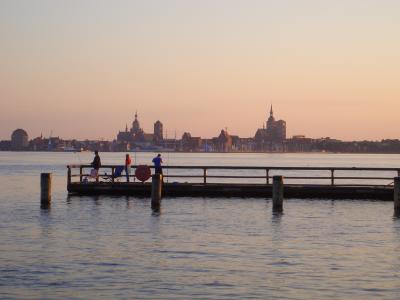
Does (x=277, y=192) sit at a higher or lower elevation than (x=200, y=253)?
higher

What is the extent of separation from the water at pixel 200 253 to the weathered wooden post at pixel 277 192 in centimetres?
50

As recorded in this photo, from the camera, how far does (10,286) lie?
1772 centimetres

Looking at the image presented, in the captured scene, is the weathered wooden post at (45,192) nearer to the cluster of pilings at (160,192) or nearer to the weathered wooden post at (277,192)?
the cluster of pilings at (160,192)

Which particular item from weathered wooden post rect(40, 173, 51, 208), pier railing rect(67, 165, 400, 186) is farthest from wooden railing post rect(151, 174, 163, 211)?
weathered wooden post rect(40, 173, 51, 208)

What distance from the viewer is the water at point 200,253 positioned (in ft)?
58.1

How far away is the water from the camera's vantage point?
58.1 feet

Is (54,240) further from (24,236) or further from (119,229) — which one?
(119,229)

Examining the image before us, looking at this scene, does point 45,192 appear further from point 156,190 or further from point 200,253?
point 200,253

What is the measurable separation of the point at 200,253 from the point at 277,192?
12774 millimetres

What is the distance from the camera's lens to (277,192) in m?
35.2

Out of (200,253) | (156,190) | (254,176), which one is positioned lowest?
(200,253)

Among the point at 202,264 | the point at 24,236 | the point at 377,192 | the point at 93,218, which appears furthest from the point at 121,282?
the point at 377,192

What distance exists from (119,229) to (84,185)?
1251 cm

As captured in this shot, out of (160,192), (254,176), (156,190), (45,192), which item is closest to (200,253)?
(156,190)
